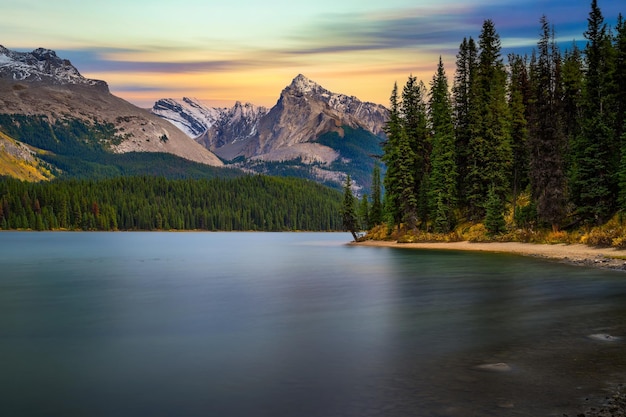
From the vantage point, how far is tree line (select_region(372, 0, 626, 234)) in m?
73.8

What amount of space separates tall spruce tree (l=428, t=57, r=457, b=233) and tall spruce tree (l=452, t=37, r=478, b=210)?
1722mm

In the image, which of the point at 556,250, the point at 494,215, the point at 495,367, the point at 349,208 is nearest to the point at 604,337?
the point at 495,367

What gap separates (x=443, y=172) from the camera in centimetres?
9800

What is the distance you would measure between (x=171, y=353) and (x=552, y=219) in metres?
66.3

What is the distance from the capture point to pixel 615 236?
66688 millimetres

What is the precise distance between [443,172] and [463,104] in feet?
44.8

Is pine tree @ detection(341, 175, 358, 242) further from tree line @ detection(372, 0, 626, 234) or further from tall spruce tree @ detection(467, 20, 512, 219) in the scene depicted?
tall spruce tree @ detection(467, 20, 512, 219)

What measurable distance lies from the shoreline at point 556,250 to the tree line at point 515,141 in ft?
12.7

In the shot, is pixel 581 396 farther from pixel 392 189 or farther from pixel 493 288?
pixel 392 189

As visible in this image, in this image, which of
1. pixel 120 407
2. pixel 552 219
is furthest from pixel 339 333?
pixel 552 219

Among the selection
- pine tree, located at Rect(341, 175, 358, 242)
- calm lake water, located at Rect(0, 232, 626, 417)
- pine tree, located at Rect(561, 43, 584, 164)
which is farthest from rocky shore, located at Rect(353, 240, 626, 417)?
pine tree, located at Rect(561, 43, 584, 164)

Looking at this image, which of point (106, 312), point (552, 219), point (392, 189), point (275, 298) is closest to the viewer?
point (106, 312)

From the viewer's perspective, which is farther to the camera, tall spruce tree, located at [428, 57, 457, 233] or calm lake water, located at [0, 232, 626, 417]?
tall spruce tree, located at [428, 57, 457, 233]

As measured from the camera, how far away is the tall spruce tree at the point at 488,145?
90.9m
